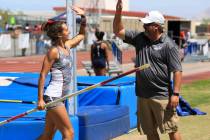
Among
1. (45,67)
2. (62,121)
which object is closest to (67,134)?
(62,121)

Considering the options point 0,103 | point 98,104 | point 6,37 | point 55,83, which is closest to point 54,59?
point 55,83

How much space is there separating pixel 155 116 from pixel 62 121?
114 cm

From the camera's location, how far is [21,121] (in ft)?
22.5

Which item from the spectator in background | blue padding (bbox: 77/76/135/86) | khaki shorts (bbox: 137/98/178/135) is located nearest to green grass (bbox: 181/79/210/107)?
the spectator in background

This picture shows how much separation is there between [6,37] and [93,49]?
812 inches

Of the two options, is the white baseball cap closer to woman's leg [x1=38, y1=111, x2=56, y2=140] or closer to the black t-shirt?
the black t-shirt

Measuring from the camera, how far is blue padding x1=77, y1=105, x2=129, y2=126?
7.46 meters

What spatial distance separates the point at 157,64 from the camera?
630 cm

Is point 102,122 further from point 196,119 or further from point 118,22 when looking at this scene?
point 196,119

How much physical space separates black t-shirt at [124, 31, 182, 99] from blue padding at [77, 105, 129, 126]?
1291mm

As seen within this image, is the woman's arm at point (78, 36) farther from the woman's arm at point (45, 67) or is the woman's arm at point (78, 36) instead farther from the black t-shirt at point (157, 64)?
the black t-shirt at point (157, 64)

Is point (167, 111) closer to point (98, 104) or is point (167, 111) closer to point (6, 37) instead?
point (98, 104)

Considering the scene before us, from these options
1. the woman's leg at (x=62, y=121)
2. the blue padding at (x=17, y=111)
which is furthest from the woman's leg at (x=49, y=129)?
the blue padding at (x=17, y=111)

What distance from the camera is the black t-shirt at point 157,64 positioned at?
6254 mm
